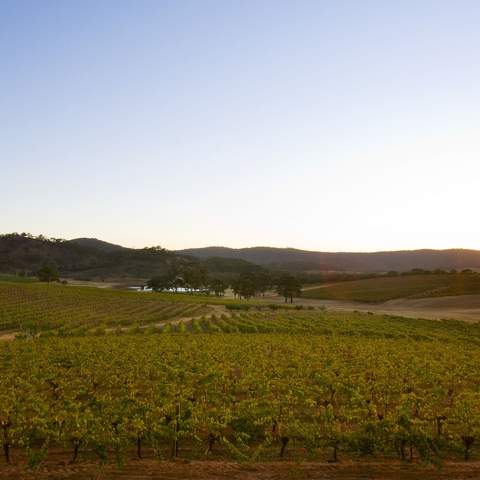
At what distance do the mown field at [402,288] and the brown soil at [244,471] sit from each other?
437ft

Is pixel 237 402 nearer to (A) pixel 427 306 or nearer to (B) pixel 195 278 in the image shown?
(A) pixel 427 306

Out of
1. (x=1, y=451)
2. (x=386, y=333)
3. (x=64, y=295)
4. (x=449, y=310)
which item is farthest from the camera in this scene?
(x=449, y=310)

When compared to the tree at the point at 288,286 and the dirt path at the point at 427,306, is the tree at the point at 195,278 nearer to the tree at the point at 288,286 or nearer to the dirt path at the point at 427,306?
the tree at the point at 288,286

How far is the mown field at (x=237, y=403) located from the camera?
1664 centimetres

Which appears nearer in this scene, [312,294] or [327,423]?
[327,423]

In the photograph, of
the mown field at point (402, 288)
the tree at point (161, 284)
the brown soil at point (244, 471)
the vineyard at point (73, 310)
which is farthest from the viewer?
the tree at point (161, 284)

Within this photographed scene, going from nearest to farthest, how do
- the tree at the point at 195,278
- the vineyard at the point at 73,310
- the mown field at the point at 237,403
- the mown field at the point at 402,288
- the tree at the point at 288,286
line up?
the mown field at the point at 237,403 → the vineyard at the point at 73,310 → the mown field at the point at 402,288 → the tree at the point at 288,286 → the tree at the point at 195,278

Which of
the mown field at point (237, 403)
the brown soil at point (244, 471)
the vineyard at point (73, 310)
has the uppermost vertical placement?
the mown field at point (237, 403)

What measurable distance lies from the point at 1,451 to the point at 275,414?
33.2ft

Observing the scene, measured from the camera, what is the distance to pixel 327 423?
18359mm

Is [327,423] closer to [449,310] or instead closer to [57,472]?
[57,472]

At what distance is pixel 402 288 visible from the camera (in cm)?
15475

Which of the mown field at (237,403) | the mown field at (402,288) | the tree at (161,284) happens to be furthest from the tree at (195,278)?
the mown field at (237,403)

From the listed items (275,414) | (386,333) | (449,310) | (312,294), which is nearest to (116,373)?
(275,414)
